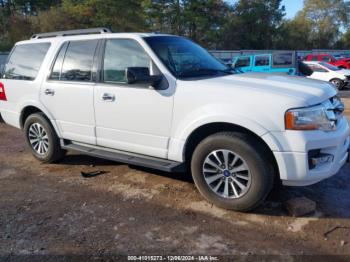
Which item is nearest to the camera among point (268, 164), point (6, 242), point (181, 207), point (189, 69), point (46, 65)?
point (6, 242)

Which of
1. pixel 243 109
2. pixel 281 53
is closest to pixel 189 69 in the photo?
pixel 243 109

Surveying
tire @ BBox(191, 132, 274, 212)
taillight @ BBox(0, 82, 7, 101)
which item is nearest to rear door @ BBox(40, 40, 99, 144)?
taillight @ BBox(0, 82, 7, 101)

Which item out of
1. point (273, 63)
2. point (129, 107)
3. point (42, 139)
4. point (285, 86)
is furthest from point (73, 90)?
point (273, 63)

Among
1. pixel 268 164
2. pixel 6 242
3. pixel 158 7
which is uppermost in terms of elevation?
pixel 158 7

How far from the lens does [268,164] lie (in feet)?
12.8

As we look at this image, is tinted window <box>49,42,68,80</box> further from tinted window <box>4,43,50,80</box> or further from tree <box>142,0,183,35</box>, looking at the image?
tree <box>142,0,183,35</box>

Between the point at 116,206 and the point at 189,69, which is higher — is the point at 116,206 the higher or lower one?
the lower one

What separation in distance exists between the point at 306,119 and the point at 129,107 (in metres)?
2.07

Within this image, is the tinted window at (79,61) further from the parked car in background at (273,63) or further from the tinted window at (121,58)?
the parked car in background at (273,63)

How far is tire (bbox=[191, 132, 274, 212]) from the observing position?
389 cm

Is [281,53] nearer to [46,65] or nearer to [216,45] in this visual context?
[46,65]

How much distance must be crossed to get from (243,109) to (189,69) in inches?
42.5

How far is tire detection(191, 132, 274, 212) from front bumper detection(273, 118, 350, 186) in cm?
21

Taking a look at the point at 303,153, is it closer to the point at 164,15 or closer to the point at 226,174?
the point at 226,174
